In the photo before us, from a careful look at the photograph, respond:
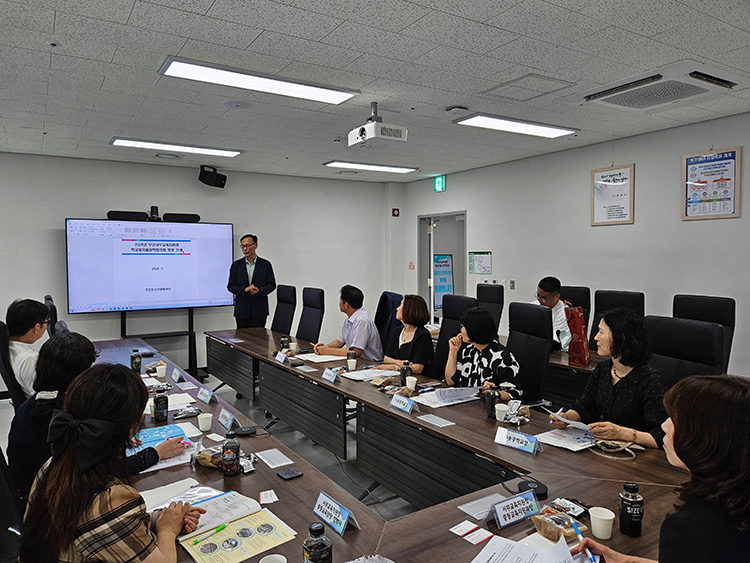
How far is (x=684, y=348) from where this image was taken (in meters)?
2.57

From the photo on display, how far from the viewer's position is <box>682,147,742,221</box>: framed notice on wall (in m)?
4.33

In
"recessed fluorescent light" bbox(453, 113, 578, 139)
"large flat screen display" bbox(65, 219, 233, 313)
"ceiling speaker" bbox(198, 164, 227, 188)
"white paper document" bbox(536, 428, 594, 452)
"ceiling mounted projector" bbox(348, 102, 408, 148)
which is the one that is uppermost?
"recessed fluorescent light" bbox(453, 113, 578, 139)

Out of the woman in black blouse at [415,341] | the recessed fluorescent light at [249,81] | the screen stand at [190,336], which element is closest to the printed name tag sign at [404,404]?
the woman in black blouse at [415,341]

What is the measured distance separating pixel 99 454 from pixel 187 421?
1.36 meters

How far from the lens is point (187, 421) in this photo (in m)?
2.49

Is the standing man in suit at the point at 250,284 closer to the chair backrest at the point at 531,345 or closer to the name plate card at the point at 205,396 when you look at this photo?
the name plate card at the point at 205,396

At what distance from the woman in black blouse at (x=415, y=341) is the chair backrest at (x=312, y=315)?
4.56 ft

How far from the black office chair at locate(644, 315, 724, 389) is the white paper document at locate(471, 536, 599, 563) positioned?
1575 mm

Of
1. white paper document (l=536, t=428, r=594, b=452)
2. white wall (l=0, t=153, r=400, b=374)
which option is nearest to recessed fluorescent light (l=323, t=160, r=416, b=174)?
white wall (l=0, t=153, r=400, b=374)

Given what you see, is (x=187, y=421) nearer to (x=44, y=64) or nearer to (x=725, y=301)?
(x=44, y=64)

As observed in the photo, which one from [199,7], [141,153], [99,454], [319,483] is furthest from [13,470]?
[141,153]

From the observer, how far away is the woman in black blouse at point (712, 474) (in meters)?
0.97

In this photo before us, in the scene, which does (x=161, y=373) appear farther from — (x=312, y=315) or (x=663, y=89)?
(x=663, y=89)

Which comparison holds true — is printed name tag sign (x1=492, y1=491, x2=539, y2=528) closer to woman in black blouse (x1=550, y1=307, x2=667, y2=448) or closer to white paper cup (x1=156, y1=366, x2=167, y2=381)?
woman in black blouse (x1=550, y1=307, x2=667, y2=448)
